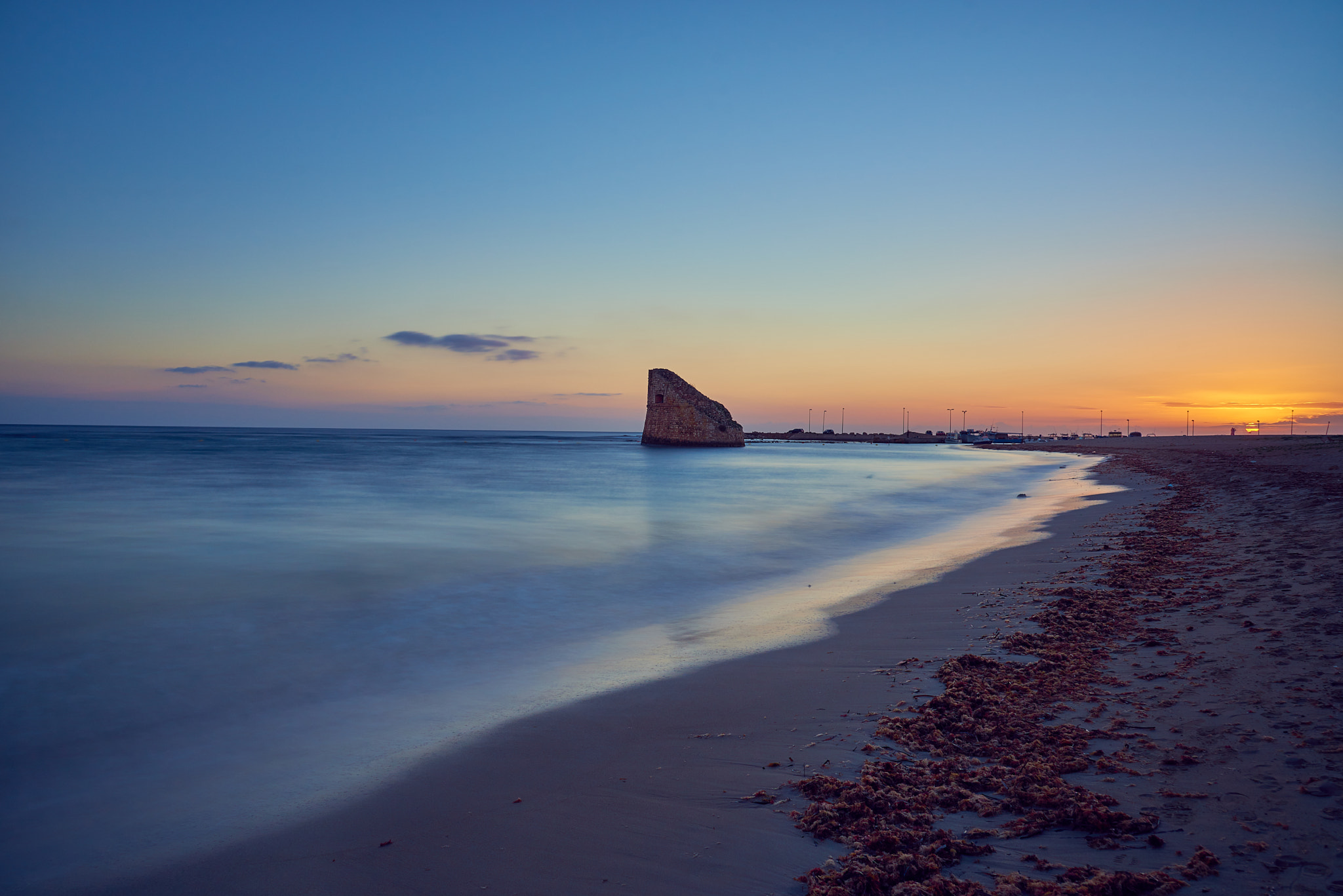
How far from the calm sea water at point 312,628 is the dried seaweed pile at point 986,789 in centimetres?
220

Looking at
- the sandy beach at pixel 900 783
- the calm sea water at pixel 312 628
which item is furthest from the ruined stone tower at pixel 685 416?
the sandy beach at pixel 900 783

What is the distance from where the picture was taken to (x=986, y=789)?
3.12 metres

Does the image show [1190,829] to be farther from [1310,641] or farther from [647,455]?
[647,455]

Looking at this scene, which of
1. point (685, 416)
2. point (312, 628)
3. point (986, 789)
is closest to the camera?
point (986, 789)

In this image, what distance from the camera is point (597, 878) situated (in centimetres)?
268

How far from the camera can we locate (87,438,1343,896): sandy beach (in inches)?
102

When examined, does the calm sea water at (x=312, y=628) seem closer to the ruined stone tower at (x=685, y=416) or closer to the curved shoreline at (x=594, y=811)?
the curved shoreline at (x=594, y=811)

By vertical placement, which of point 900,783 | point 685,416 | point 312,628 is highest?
point 685,416

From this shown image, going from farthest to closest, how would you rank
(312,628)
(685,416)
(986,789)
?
(685,416)
(312,628)
(986,789)

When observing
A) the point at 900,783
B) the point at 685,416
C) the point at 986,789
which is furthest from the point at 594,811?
the point at 685,416

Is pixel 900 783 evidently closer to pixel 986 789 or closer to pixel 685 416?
pixel 986 789

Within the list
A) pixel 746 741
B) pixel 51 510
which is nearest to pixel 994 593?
pixel 746 741

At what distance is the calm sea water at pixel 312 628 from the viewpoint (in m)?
3.79

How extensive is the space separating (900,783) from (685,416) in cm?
8088
